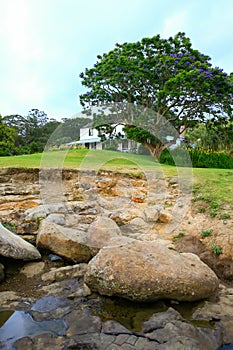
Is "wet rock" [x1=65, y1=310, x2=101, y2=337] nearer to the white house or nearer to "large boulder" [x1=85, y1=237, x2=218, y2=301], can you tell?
"large boulder" [x1=85, y1=237, x2=218, y2=301]

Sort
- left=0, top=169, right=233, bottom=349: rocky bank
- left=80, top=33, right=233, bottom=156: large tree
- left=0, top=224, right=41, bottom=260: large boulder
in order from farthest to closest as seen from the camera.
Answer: left=80, top=33, right=233, bottom=156: large tree
left=0, top=224, right=41, bottom=260: large boulder
left=0, top=169, right=233, bottom=349: rocky bank

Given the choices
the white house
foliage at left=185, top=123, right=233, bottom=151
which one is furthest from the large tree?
the white house

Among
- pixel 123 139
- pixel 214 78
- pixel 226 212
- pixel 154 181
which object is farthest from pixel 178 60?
pixel 226 212

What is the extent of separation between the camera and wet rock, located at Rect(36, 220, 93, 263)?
430 centimetres

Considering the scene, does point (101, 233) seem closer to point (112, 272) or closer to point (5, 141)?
point (112, 272)

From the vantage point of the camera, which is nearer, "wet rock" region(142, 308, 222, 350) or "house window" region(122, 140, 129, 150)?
"wet rock" region(142, 308, 222, 350)

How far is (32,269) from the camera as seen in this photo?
13.5 feet

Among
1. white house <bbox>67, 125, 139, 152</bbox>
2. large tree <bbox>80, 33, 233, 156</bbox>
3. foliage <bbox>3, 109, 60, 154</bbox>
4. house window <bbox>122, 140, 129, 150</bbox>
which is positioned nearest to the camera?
white house <bbox>67, 125, 139, 152</bbox>

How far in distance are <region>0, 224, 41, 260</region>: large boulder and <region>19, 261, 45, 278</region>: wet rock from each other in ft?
0.32

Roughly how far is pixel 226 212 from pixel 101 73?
32.7ft

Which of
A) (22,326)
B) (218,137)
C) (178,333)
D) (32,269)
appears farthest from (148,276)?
(218,137)

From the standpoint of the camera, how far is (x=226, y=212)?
16.7ft

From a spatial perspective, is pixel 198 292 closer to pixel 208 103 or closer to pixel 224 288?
pixel 224 288

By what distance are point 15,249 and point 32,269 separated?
1.28 ft
